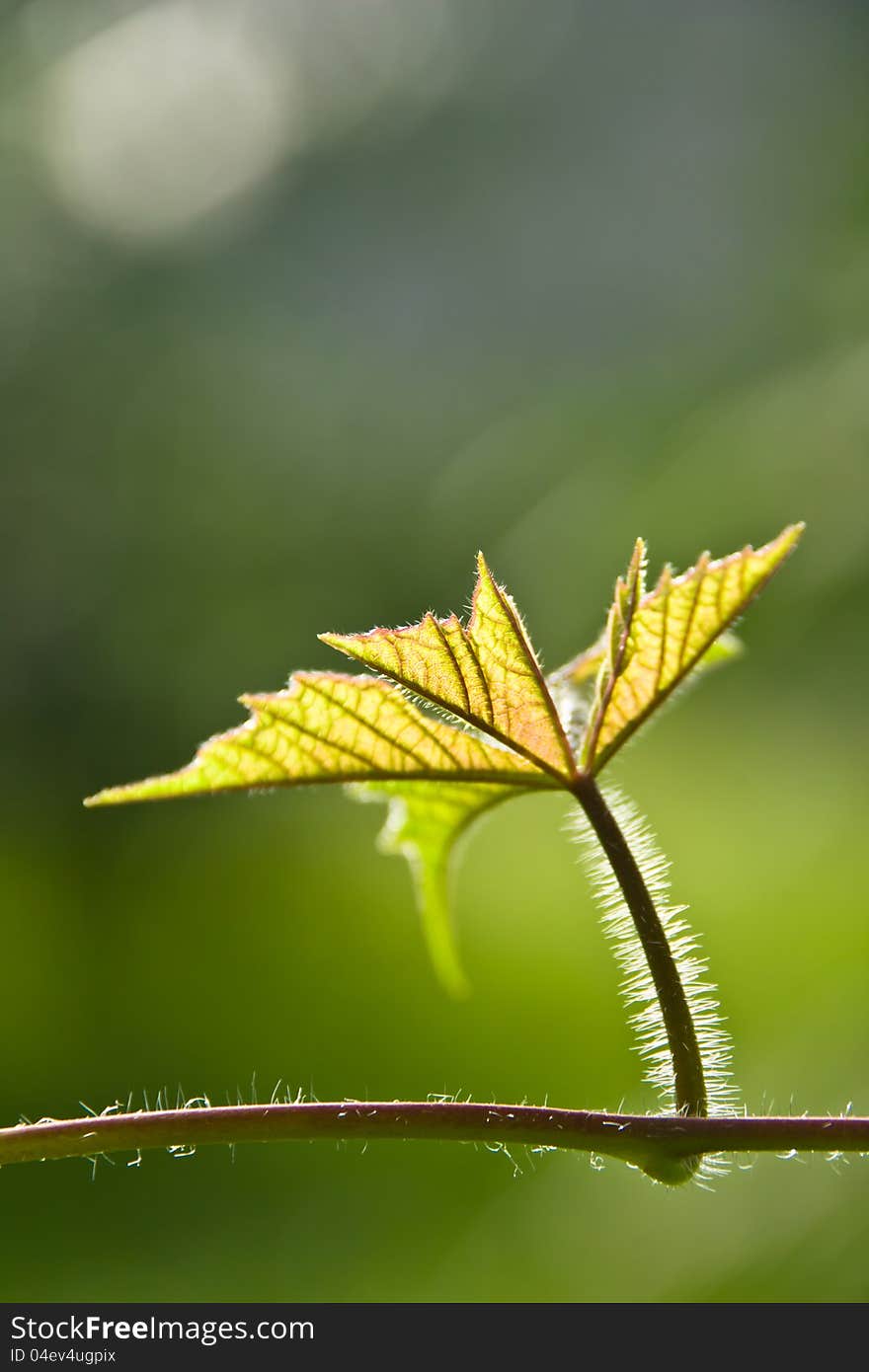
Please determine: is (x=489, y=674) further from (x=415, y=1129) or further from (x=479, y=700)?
(x=415, y=1129)

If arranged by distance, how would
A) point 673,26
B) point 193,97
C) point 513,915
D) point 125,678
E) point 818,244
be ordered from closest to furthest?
point 513,915 → point 818,244 → point 125,678 → point 673,26 → point 193,97

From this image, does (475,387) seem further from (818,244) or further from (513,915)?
(513,915)

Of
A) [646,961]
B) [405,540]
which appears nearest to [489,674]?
[646,961]

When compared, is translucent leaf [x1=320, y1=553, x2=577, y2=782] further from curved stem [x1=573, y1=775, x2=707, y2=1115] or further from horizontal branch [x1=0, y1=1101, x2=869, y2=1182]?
horizontal branch [x1=0, y1=1101, x2=869, y2=1182]

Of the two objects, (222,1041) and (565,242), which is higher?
(565,242)

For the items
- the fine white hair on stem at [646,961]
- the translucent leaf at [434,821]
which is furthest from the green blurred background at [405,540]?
the fine white hair on stem at [646,961]

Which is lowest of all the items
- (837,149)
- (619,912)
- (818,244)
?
(619,912)

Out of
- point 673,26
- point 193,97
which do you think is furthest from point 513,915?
point 193,97
